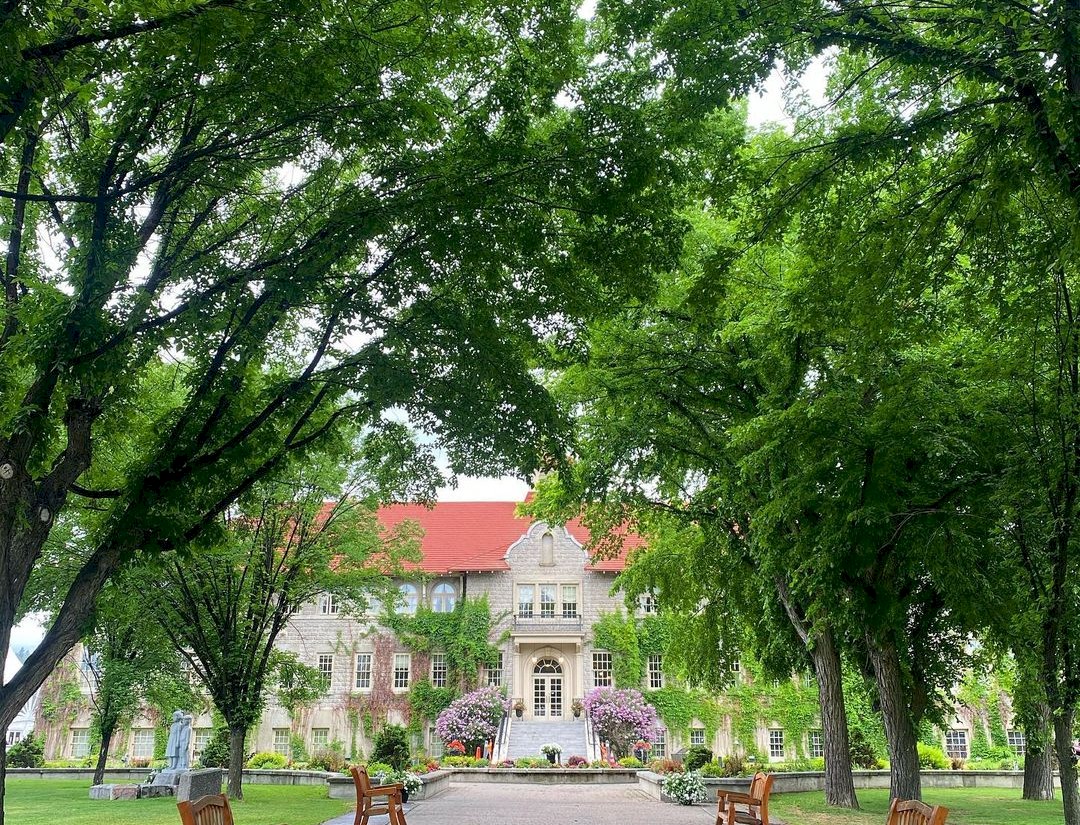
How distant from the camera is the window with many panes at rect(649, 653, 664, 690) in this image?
118ft

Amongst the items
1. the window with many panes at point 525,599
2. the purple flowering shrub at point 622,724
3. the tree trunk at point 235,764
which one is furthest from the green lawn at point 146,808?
the window with many panes at point 525,599

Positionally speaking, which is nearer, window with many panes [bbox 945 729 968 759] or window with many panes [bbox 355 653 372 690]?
window with many panes [bbox 945 729 968 759]

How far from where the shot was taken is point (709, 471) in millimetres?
16672

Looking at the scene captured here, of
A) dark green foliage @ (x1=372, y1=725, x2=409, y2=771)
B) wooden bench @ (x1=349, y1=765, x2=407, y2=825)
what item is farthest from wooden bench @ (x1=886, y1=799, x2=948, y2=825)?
dark green foliage @ (x1=372, y1=725, x2=409, y2=771)

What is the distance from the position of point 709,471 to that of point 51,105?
42.3 feet

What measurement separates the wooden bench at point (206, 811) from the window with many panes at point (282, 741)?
31.9 meters

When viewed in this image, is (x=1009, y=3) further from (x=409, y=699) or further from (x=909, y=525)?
(x=409, y=699)

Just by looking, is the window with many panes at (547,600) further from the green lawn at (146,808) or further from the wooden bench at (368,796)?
the wooden bench at (368,796)

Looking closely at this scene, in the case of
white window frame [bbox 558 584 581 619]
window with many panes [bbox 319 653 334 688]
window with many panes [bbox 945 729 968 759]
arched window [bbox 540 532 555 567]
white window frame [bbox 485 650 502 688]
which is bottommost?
window with many panes [bbox 945 729 968 759]

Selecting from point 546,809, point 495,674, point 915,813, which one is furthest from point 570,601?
point 915,813

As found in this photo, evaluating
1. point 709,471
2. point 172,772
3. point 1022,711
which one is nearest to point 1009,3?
point 1022,711

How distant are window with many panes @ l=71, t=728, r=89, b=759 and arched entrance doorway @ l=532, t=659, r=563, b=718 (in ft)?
65.0

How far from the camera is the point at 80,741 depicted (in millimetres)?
37219

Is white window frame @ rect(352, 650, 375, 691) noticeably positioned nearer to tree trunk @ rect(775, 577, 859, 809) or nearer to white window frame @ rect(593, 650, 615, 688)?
white window frame @ rect(593, 650, 615, 688)
